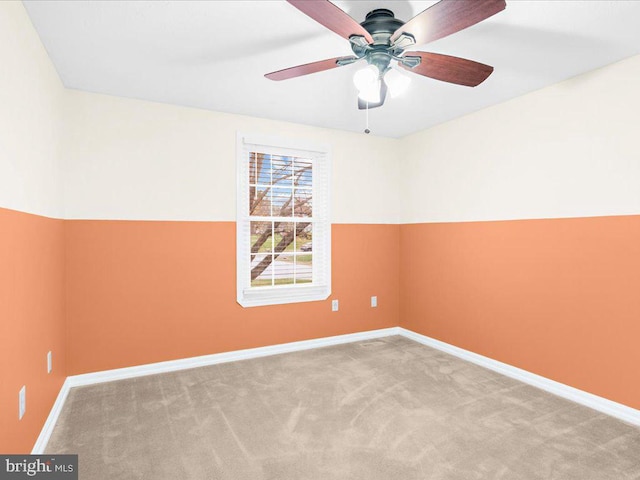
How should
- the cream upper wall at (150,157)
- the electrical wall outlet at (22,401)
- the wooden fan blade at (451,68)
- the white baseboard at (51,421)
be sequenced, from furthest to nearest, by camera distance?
the cream upper wall at (150,157) < the white baseboard at (51,421) < the wooden fan blade at (451,68) < the electrical wall outlet at (22,401)

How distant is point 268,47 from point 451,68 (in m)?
1.14

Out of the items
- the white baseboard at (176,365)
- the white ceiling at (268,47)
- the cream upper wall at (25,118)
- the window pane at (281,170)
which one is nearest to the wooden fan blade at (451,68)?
the white ceiling at (268,47)

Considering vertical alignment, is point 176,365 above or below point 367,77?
below

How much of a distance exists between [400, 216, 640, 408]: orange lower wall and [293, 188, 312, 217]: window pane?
4.62 feet

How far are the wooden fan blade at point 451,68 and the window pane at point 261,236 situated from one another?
232 cm

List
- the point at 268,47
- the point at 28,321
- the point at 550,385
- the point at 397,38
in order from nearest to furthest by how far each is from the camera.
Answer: the point at 397,38
the point at 28,321
the point at 268,47
the point at 550,385

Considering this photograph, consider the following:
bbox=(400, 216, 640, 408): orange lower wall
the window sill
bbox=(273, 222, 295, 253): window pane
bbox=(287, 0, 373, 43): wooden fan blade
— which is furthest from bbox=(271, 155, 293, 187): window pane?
bbox=(287, 0, 373, 43): wooden fan blade

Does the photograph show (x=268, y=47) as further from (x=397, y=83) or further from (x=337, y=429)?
(x=337, y=429)

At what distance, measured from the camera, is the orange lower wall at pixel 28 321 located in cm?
165

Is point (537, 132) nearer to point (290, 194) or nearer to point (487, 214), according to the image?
point (487, 214)

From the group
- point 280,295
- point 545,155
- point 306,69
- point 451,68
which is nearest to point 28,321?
point 306,69

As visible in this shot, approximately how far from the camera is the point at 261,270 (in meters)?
3.89

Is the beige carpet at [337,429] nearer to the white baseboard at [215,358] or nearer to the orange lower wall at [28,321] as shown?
the white baseboard at [215,358]

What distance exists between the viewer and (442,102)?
10.8ft
